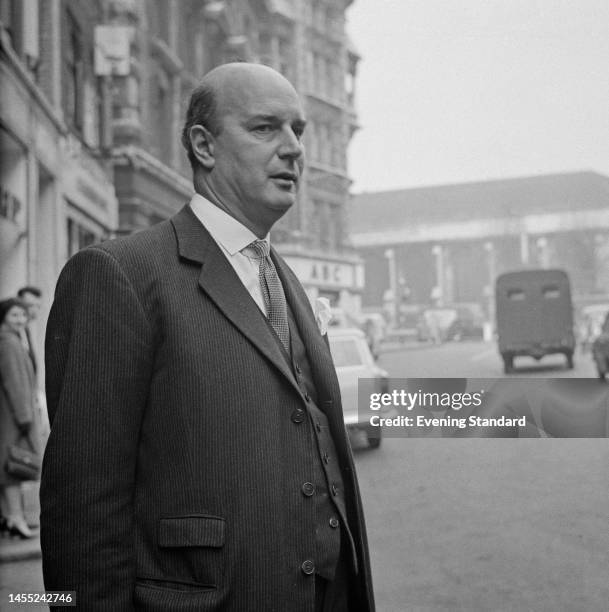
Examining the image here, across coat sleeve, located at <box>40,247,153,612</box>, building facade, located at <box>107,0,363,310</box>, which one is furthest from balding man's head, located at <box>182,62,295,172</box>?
building facade, located at <box>107,0,363,310</box>

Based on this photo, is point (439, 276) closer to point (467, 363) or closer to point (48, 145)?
point (467, 363)

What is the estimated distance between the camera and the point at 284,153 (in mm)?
1493

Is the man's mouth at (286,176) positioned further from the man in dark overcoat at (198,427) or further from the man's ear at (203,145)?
the man's ear at (203,145)

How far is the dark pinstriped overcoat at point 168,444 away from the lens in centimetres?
125

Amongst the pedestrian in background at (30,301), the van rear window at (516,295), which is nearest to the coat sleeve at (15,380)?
the pedestrian in background at (30,301)

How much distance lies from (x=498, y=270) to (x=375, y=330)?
60 cm

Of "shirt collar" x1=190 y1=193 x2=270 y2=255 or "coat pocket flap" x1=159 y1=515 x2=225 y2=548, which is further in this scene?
"shirt collar" x1=190 y1=193 x2=270 y2=255

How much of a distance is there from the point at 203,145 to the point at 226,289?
0.31 meters

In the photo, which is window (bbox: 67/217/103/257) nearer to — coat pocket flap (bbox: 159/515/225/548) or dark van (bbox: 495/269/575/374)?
dark van (bbox: 495/269/575/374)

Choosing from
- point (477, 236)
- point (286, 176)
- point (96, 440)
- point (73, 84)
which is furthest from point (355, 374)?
point (73, 84)

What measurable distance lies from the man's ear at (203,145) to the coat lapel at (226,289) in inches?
4.9

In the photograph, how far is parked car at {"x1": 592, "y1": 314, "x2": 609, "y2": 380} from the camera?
3061 mm

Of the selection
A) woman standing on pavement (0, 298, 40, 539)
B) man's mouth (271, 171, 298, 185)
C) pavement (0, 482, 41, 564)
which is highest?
man's mouth (271, 171, 298, 185)

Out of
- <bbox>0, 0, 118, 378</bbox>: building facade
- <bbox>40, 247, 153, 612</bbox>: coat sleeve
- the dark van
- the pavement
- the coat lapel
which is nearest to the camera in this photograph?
<bbox>40, 247, 153, 612</bbox>: coat sleeve
